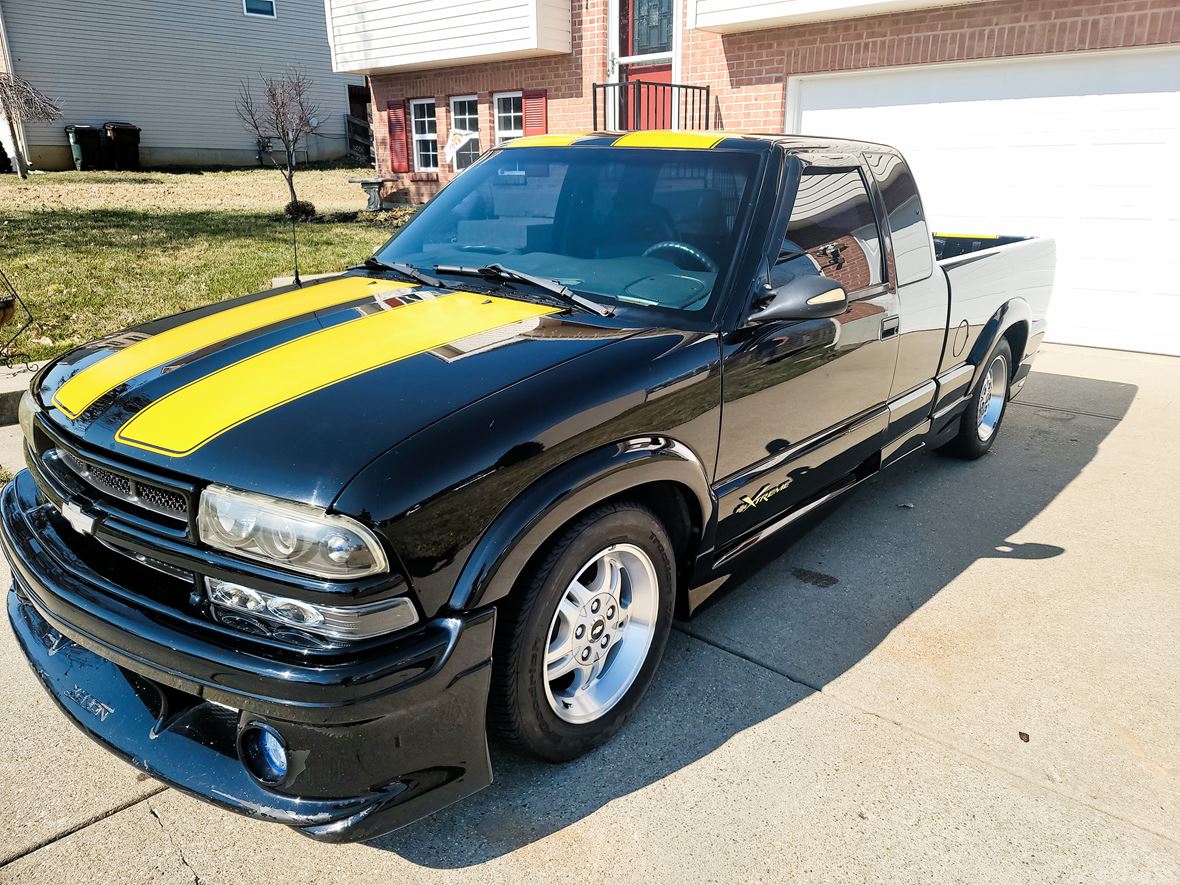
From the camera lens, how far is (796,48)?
10.2 m

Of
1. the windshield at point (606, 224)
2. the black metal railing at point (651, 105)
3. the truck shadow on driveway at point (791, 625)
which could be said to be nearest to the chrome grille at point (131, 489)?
the truck shadow on driveway at point (791, 625)

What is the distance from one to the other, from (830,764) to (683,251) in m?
1.76

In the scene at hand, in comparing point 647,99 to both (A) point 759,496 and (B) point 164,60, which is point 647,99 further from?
(B) point 164,60

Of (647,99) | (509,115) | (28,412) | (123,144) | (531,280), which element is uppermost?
(647,99)

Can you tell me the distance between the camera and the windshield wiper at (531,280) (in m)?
2.92

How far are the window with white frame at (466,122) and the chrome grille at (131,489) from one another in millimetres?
13760

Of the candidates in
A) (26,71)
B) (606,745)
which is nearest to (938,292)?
(606,745)

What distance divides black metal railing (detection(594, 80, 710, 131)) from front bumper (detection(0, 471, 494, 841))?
9.94 m

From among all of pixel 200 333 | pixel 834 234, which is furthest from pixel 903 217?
pixel 200 333

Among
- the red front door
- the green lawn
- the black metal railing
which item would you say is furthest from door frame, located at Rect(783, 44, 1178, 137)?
the green lawn

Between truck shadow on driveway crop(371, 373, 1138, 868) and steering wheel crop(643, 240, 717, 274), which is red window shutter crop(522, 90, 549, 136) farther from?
steering wheel crop(643, 240, 717, 274)

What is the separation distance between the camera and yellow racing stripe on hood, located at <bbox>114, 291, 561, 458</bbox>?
2178 millimetres

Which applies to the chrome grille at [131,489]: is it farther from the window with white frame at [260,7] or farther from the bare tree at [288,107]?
the window with white frame at [260,7]

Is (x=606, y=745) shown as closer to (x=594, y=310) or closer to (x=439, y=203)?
(x=594, y=310)
